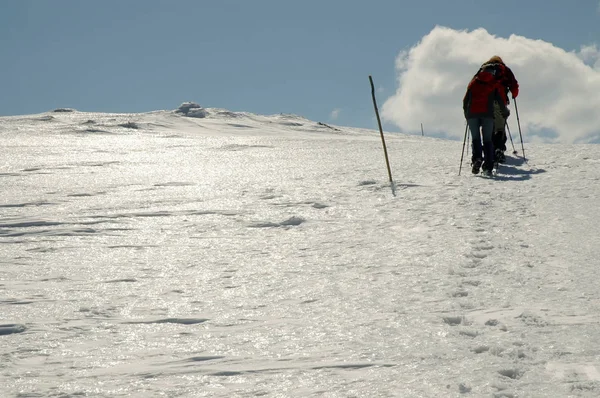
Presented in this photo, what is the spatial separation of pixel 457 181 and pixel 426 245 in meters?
4.50

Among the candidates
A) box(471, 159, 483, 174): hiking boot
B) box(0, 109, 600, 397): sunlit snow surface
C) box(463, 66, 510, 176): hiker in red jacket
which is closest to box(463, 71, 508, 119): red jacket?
box(463, 66, 510, 176): hiker in red jacket

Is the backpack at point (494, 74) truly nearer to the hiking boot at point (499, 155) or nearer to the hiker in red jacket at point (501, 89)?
the hiker in red jacket at point (501, 89)

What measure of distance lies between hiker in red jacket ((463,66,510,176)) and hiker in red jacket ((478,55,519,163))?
0.69ft

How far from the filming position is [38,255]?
21.7 feet

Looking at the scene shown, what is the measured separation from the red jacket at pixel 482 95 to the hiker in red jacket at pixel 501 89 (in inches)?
7.9

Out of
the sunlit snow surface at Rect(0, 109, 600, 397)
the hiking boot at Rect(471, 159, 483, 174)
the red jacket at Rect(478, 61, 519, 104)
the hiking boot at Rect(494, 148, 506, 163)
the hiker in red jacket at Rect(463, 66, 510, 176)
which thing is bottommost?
the sunlit snow surface at Rect(0, 109, 600, 397)

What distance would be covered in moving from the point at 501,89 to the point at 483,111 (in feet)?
2.62

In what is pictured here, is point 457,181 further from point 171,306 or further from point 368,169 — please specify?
point 171,306

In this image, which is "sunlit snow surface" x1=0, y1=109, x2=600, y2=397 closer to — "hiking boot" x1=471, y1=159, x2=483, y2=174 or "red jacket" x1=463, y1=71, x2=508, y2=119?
Answer: "hiking boot" x1=471, y1=159, x2=483, y2=174

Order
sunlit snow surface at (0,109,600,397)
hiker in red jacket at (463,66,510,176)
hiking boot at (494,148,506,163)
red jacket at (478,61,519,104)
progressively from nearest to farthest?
sunlit snow surface at (0,109,600,397) → hiker in red jacket at (463,66,510,176) → red jacket at (478,61,519,104) → hiking boot at (494,148,506,163)

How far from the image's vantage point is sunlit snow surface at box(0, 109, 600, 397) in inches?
136

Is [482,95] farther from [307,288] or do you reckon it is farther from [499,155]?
[307,288]

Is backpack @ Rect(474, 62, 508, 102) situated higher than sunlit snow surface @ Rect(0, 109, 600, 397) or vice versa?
backpack @ Rect(474, 62, 508, 102)

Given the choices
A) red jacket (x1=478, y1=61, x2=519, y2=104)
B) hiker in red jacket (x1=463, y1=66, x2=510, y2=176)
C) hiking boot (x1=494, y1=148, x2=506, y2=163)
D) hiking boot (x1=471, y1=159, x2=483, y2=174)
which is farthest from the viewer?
hiking boot (x1=494, y1=148, x2=506, y2=163)
